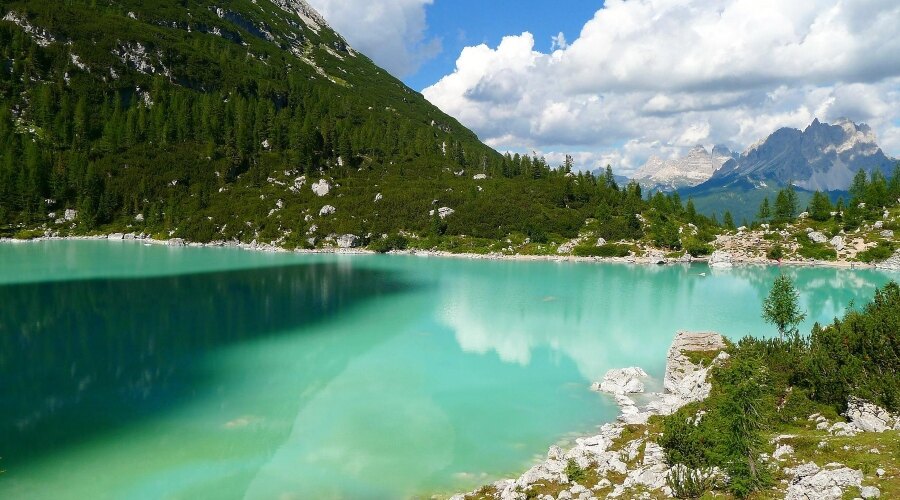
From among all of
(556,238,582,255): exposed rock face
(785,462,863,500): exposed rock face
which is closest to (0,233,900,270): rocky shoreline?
(556,238,582,255): exposed rock face

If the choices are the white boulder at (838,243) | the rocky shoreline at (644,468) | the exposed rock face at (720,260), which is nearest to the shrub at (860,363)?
the rocky shoreline at (644,468)

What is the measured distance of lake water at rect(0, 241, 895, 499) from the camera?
21.8 meters

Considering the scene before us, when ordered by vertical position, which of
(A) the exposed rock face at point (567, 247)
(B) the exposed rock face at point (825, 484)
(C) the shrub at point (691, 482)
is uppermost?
(A) the exposed rock face at point (567, 247)

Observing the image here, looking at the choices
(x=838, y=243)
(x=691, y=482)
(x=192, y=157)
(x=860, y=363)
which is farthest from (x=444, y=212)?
(x=691, y=482)

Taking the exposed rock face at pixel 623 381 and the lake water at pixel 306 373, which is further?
the exposed rock face at pixel 623 381

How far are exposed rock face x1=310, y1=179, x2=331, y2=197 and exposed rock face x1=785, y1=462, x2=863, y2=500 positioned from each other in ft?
439

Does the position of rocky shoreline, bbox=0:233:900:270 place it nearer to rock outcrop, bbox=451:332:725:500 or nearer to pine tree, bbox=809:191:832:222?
pine tree, bbox=809:191:832:222

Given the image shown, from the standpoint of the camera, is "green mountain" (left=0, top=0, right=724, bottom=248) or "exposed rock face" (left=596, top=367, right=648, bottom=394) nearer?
"exposed rock face" (left=596, top=367, right=648, bottom=394)

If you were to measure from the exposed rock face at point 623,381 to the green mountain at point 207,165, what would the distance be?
83609 mm

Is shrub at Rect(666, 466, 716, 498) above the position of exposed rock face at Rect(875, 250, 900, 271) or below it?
below

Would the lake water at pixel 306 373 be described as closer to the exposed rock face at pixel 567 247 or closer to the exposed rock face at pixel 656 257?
the exposed rock face at pixel 656 257

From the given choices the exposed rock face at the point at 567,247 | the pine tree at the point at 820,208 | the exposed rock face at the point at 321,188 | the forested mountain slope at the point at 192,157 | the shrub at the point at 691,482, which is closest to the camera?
the shrub at the point at 691,482

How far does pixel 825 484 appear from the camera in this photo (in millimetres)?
12508

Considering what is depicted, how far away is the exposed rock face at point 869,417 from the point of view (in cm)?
1862
